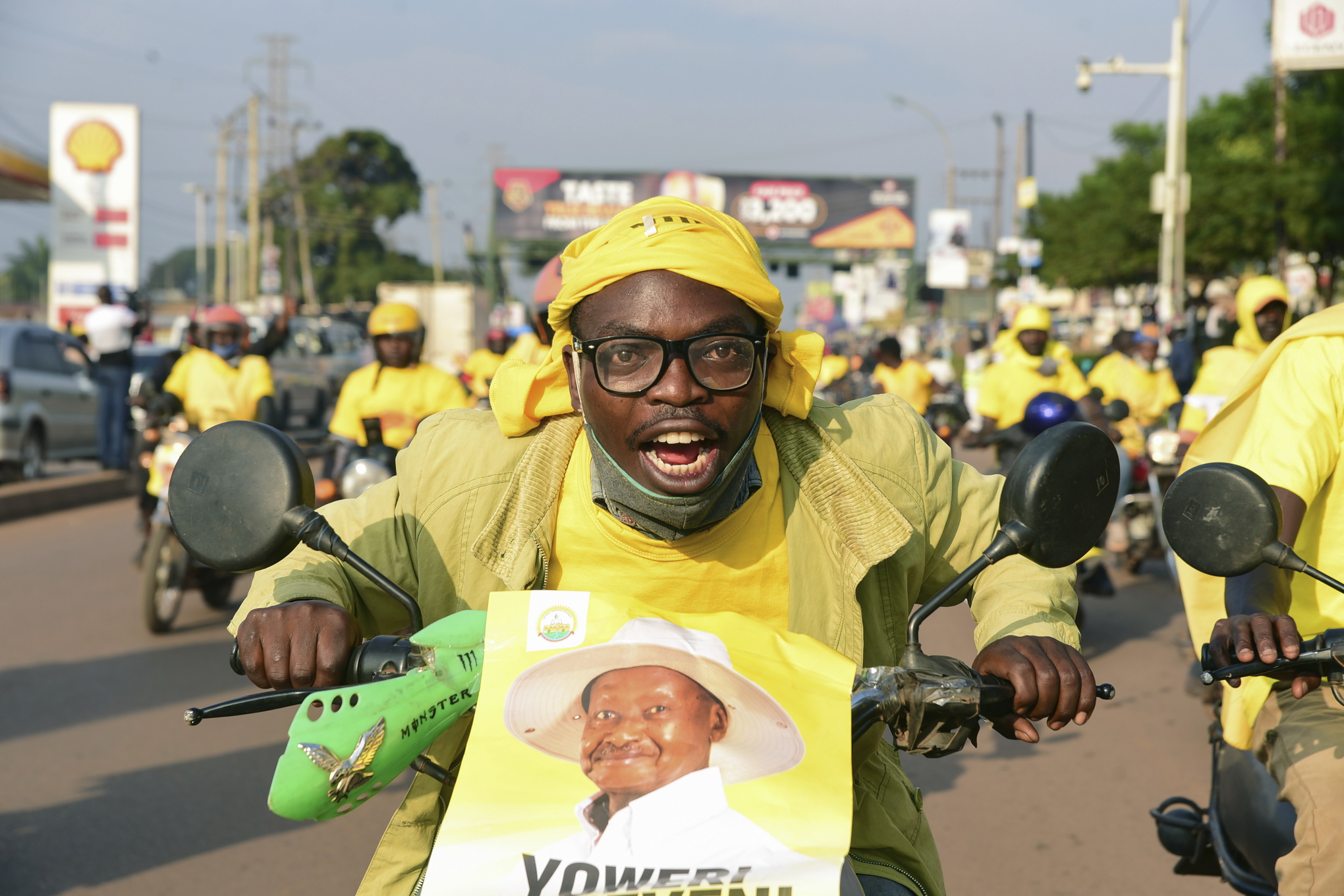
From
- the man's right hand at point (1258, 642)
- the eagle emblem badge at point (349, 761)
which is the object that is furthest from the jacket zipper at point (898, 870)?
the eagle emblem badge at point (349, 761)

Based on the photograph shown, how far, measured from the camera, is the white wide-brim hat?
1.65 m

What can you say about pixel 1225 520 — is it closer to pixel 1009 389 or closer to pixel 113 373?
pixel 1009 389

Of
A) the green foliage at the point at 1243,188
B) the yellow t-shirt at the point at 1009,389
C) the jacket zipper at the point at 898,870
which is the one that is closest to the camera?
the jacket zipper at the point at 898,870

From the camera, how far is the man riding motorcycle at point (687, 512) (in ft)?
6.78

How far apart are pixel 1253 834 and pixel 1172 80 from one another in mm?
25064

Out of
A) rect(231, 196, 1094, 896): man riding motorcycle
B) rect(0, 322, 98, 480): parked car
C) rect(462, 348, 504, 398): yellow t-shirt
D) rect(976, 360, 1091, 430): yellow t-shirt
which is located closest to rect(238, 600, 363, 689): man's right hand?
rect(231, 196, 1094, 896): man riding motorcycle

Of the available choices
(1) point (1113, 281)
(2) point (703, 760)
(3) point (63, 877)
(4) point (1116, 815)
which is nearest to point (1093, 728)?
(4) point (1116, 815)

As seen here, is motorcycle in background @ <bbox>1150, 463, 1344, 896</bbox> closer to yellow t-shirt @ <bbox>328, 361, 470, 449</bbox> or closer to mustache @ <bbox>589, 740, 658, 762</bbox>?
mustache @ <bbox>589, 740, 658, 762</bbox>

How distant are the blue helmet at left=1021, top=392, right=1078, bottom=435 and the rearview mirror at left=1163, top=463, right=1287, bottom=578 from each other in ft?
19.0

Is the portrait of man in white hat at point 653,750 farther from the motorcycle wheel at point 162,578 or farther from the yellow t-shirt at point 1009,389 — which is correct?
the yellow t-shirt at point 1009,389

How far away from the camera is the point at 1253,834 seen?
286cm

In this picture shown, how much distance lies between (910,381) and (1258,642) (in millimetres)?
12306

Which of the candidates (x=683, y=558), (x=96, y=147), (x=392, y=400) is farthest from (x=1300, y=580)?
(x=96, y=147)

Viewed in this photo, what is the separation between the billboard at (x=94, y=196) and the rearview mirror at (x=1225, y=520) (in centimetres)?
2971
